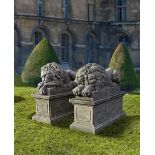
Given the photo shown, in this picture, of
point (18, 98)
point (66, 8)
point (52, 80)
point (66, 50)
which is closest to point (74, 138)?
point (52, 80)

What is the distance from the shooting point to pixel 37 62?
9.41 metres

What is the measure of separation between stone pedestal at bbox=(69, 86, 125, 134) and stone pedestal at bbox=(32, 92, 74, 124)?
61 centimetres

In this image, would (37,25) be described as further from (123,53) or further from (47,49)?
(123,53)

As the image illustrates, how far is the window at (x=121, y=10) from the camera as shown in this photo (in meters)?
10.9

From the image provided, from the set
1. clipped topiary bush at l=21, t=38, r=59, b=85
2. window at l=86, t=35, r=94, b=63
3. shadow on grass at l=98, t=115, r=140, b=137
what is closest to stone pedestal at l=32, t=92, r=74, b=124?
shadow on grass at l=98, t=115, r=140, b=137

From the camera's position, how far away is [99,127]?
6.65 meters

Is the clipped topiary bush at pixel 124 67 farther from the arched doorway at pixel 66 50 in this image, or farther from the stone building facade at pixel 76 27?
the arched doorway at pixel 66 50

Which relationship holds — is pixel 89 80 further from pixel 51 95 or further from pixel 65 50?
pixel 65 50

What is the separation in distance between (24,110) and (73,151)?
198cm

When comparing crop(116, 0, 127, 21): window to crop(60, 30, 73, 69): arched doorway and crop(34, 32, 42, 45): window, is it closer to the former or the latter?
crop(60, 30, 73, 69): arched doorway

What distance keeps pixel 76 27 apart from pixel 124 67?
22.9 feet
